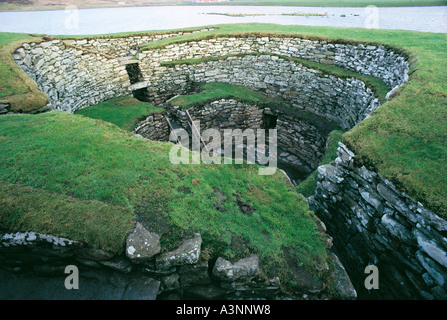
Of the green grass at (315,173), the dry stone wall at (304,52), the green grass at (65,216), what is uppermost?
the dry stone wall at (304,52)

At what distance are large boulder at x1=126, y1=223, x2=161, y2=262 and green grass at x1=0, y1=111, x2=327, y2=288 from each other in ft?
0.49

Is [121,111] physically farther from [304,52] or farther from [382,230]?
[382,230]

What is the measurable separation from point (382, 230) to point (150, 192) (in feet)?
16.2

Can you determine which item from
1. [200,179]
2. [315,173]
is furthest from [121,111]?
[315,173]

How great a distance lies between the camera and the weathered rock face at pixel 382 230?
3.80 metres

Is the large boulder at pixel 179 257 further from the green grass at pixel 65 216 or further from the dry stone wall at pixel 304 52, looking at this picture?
the dry stone wall at pixel 304 52

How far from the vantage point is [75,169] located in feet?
16.9

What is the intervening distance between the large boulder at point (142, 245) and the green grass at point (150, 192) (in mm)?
151

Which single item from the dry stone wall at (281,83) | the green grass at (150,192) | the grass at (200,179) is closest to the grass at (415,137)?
the grass at (200,179)

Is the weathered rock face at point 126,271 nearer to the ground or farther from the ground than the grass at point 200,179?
nearer to the ground

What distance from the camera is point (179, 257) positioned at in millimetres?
3945

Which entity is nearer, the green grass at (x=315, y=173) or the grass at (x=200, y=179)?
the grass at (x=200, y=179)
